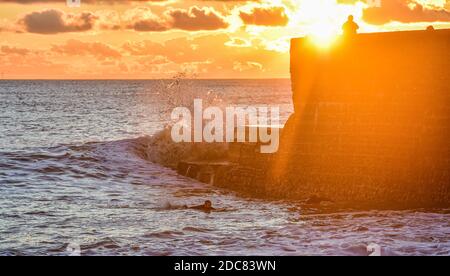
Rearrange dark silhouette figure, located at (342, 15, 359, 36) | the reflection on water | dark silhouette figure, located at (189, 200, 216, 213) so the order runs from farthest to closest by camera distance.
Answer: dark silhouette figure, located at (189, 200, 216, 213)
dark silhouette figure, located at (342, 15, 359, 36)
the reflection on water

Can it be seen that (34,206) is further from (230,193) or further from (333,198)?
(333,198)

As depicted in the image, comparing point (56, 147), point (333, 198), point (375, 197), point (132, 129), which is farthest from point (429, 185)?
point (132, 129)

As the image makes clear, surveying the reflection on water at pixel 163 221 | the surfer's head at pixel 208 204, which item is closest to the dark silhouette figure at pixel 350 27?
the reflection on water at pixel 163 221

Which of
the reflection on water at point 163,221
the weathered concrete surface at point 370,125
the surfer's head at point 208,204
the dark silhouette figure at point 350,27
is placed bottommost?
the reflection on water at point 163,221

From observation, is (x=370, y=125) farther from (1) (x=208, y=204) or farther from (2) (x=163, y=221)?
(2) (x=163, y=221)

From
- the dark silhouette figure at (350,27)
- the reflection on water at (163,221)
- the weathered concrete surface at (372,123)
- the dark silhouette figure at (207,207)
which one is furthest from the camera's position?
the dark silhouette figure at (207,207)

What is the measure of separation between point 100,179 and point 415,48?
1154 centimetres

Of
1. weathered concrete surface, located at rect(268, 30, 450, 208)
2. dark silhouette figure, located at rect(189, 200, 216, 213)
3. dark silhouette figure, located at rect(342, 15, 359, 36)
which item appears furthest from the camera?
dark silhouette figure, located at rect(189, 200, 216, 213)

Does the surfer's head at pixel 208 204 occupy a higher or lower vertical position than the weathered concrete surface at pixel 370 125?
lower

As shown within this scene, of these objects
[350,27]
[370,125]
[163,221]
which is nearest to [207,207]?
[163,221]

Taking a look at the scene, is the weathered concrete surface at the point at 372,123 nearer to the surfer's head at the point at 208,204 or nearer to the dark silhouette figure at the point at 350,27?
the dark silhouette figure at the point at 350,27

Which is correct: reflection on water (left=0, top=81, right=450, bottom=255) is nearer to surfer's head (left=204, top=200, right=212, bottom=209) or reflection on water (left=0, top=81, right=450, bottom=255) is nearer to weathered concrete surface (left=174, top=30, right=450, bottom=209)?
surfer's head (left=204, top=200, right=212, bottom=209)

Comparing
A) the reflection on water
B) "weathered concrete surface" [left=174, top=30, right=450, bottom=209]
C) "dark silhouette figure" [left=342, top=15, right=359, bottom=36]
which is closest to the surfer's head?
the reflection on water

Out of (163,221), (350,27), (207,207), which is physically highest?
(350,27)
